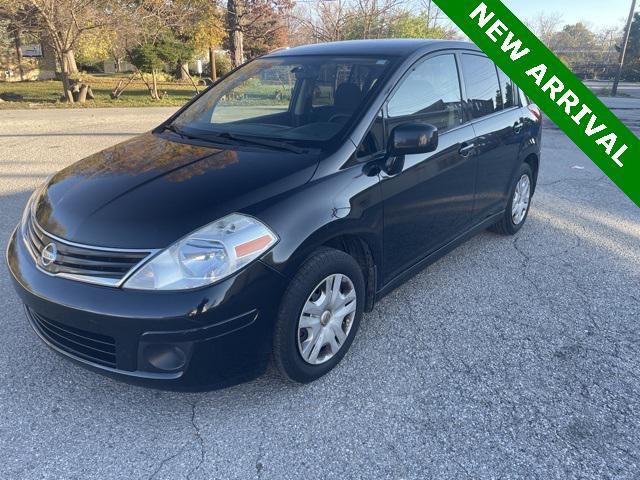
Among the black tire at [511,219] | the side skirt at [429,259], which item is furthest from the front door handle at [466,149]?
the black tire at [511,219]

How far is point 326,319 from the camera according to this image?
2.62 meters

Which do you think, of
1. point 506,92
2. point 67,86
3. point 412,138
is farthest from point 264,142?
point 67,86

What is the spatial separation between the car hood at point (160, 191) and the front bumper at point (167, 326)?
0.25 meters

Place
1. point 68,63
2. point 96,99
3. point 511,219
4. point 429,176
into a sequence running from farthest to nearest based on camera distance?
point 96,99, point 68,63, point 511,219, point 429,176

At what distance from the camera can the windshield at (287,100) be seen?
2.97m

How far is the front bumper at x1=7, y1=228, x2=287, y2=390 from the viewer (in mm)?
2084

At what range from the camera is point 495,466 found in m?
2.16

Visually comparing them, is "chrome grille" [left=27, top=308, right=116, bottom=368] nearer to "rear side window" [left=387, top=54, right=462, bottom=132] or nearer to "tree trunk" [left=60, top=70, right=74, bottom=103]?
"rear side window" [left=387, top=54, right=462, bottom=132]

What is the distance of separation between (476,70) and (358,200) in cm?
198

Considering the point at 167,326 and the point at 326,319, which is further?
the point at 326,319

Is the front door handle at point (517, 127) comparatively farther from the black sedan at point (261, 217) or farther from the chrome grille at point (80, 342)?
the chrome grille at point (80, 342)

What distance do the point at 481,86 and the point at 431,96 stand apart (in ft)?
2.77

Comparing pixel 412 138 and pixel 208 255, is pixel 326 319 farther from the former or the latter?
pixel 412 138

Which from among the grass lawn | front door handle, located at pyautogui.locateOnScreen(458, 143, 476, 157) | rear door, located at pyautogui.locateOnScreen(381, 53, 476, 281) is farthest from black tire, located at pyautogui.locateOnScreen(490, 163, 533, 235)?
the grass lawn
